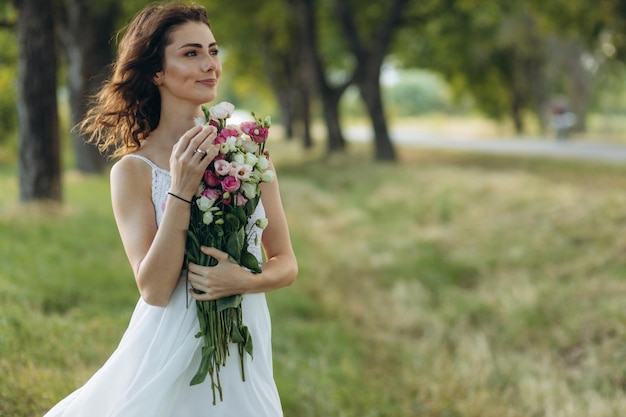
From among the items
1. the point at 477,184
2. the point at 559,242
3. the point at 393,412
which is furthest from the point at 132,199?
the point at 477,184

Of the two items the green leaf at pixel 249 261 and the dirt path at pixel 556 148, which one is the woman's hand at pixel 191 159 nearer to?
the green leaf at pixel 249 261

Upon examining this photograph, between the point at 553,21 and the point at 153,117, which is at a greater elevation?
the point at 553,21

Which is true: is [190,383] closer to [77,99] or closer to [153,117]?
[153,117]

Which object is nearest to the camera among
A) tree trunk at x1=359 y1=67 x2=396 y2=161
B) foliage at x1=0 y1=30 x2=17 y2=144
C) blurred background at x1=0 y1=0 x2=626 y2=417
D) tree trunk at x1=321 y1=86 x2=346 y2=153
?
blurred background at x1=0 y1=0 x2=626 y2=417

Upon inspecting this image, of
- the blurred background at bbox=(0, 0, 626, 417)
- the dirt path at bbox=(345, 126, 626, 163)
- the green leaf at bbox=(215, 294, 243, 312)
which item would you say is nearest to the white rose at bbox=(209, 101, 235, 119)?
the green leaf at bbox=(215, 294, 243, 312)

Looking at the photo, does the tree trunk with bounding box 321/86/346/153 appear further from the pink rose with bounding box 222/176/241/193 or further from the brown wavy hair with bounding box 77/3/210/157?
the pink rose with bounding box 222/176/241/193

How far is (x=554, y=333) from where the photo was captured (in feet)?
24.3

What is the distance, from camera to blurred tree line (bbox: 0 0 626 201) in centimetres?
1020

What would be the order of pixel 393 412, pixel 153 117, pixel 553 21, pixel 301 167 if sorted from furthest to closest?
pixel 301 167 → pixel 553 21 → pixel 393 412 → pixel 153 117

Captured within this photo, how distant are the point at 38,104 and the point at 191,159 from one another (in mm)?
8287

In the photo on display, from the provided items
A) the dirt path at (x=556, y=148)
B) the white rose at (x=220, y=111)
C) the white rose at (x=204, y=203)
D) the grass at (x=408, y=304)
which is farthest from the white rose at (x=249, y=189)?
the dirt path at (x=556, y=148)

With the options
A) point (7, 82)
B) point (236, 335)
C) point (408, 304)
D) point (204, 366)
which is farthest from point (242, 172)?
point (7, 82)

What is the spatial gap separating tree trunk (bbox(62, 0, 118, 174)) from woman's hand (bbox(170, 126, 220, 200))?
45.7 feet

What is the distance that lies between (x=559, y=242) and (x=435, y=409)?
4330 millimetres
